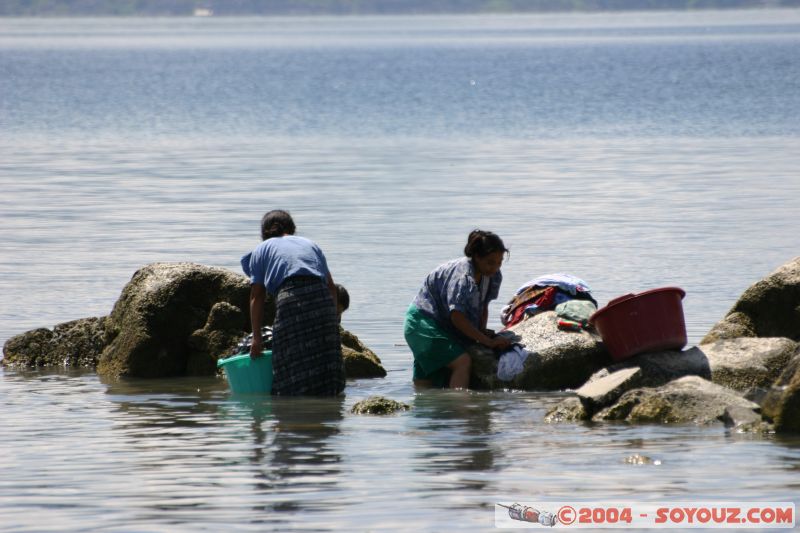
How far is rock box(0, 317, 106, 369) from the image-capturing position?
1375 centimetres

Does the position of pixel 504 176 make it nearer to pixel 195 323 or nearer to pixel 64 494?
pixel 195 323

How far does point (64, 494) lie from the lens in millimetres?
8859

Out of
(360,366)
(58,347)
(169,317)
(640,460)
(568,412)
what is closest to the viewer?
(640,460)

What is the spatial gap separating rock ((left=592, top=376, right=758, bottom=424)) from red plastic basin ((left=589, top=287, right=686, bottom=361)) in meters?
0.74

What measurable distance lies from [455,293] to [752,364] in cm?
223

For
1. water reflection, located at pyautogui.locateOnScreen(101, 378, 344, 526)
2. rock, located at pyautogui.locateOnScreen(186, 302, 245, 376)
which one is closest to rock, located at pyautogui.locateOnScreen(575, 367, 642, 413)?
water reflection, located at pyautogui.locateOnScreen(101, 378, 344, 526)

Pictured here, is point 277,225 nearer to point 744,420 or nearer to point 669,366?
point 669,366

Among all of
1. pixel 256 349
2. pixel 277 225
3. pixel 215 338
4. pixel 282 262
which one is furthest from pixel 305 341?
pixel 215 338

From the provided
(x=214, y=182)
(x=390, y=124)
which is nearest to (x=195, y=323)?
(x=214, y=182)

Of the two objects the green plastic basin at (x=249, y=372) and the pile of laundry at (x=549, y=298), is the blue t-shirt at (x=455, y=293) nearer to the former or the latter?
the pile of laundry at (x=549, y=298)

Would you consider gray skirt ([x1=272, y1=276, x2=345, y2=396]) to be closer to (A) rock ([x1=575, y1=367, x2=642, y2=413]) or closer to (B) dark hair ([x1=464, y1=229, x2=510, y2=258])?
(B) dark hair ([x1=464, y1=229, x2=510, y2=258])

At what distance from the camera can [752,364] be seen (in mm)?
11352

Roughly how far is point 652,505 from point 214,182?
21.7m

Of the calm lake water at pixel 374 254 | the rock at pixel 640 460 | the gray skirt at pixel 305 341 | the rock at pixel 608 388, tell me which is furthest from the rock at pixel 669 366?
the gray skirt at pixel 305 341
